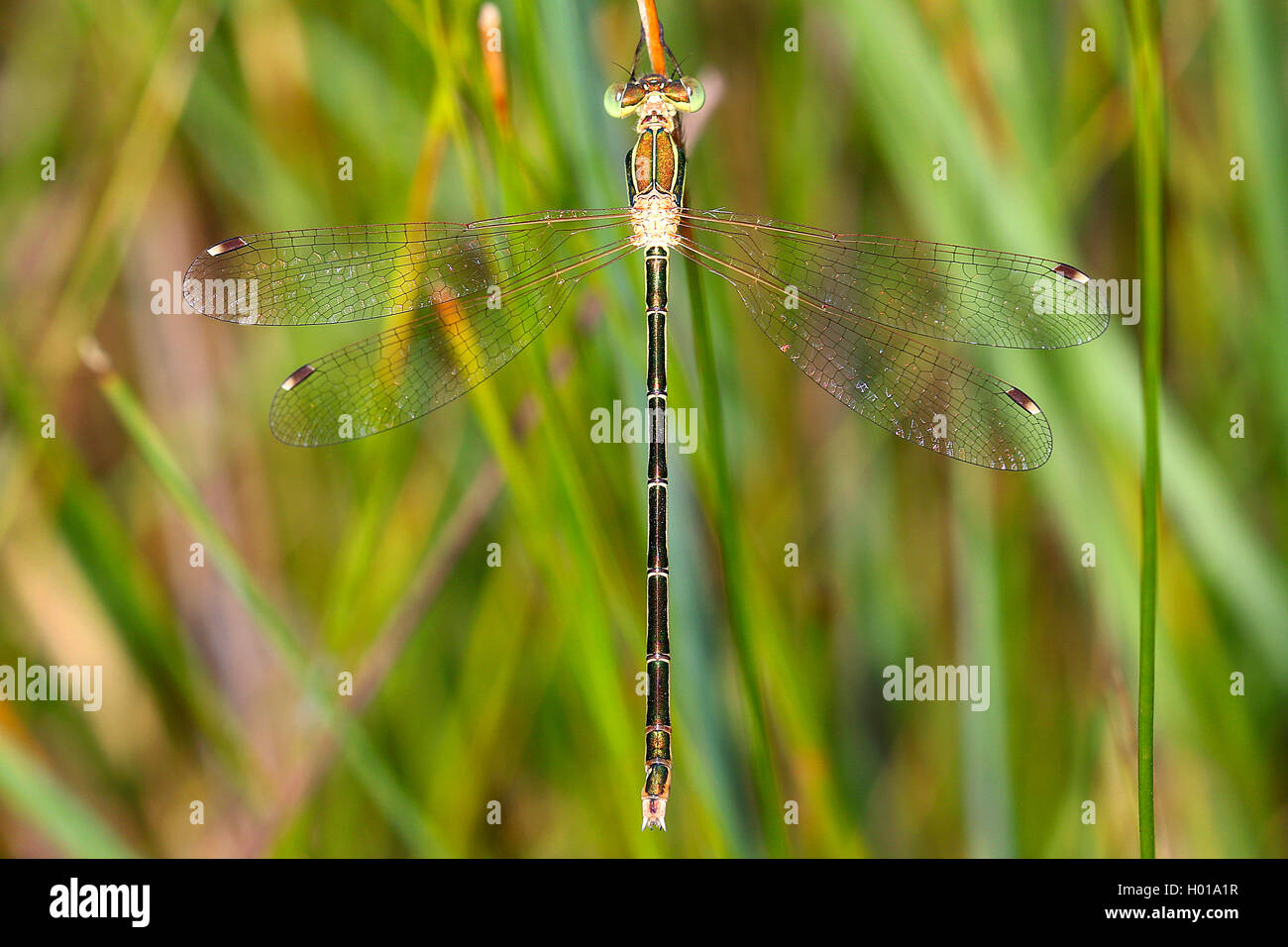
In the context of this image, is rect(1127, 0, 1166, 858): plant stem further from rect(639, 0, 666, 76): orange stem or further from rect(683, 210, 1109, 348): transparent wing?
rect(639, 0, 666, 76): orange stem

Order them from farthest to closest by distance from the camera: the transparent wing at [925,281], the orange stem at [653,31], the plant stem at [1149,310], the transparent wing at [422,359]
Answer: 1. the transparent wing at [422,359]
2. the transparent wing at [925,281]
3. the orange stem at [653,31]
4. the plant stem at [1149,310]

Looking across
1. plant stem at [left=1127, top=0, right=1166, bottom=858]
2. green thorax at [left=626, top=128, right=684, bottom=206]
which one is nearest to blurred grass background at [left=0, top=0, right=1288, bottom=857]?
green thorax at [left=626, top=128, right=684, bottom=206]

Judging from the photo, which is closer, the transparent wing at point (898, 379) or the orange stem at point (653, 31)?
the orange stem at point (653, 31)

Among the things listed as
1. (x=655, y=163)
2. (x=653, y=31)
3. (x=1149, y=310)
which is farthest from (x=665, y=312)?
(x=1149, y=310)

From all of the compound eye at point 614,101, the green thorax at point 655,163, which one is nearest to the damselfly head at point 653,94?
the compound eye at point 614,101

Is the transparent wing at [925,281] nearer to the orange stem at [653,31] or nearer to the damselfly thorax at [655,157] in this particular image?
the damselfly thorax at [655,157]
